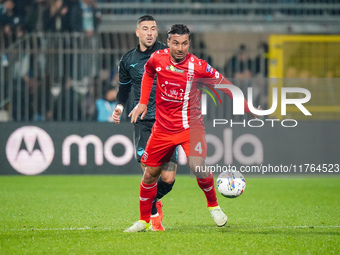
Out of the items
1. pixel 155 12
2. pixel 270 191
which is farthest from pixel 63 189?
pixel 155 12

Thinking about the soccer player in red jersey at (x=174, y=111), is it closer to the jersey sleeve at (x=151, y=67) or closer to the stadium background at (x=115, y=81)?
the jersey sleeve at (x=151, y=67)

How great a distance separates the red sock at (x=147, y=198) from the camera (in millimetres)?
6672

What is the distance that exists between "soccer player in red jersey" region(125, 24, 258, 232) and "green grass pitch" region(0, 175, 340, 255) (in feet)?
1.91

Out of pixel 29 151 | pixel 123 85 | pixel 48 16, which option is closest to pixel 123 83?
pixel 123 85

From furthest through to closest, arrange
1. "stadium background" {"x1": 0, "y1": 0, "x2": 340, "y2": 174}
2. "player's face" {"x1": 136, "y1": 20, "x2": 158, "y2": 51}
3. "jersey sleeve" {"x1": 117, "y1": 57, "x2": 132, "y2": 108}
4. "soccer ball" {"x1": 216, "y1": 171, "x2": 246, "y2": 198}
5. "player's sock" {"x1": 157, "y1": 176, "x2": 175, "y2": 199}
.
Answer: "stadium background" {"x1": 0, "y1": 0, "x2": 340, "y2": 174} < "jersey sleeve" {"x1": 117, "y1": 57, "x2": 132, "y2": 108} < "player's face" {"x1": 136, "y1": 20, "x2": 158, "y2": 51} < "player's sock" {"x1": 157, "y1": 176, "x2": 175, "y2": 199} < "soccer ball" {"x1": 216, "y1": 171, "x2": 246, "y2": 198}

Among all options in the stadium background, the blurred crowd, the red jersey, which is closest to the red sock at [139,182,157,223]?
the red jersey

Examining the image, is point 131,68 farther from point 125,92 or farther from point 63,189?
point 63,189

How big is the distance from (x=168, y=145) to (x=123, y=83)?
129cm

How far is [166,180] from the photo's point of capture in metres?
6.94

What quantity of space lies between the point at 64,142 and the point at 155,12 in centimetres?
603

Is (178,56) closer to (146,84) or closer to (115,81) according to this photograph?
(146,84)

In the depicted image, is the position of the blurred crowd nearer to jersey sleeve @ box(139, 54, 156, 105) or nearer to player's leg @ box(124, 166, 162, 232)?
jersey sleeve @ box(139, 54, 156, 105)

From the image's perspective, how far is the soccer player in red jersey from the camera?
6.49 metres

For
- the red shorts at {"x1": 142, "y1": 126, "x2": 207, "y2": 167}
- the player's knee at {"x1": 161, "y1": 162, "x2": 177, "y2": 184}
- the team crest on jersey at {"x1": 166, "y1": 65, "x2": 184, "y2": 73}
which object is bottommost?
→ the player's knee at {"x1": 161, "y1": 162, "x2": 177, "y2": 184}
